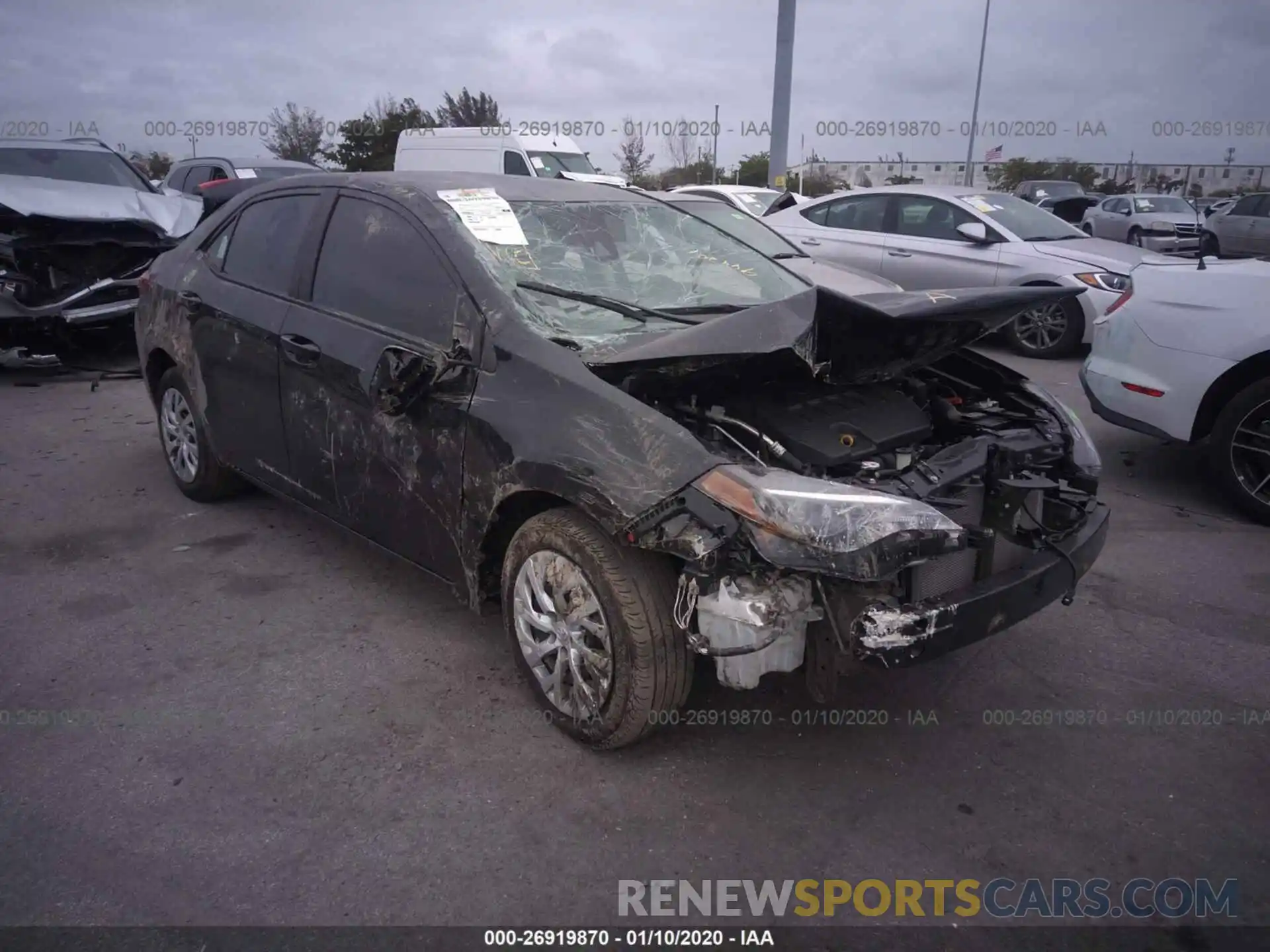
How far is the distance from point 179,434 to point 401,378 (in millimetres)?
2518

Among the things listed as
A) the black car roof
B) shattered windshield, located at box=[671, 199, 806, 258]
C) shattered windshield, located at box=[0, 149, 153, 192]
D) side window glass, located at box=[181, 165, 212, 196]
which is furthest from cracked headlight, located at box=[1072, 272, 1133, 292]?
side window glass, located at box=[181, 165, 212, 196]

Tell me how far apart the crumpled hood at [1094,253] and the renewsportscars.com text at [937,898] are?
7485mm

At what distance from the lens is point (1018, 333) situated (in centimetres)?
927

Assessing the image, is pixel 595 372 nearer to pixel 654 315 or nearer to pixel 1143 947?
pixel 654 315

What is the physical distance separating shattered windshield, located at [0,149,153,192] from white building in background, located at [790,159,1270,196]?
80.9 feet

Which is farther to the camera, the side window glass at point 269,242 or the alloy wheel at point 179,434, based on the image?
the alloy wheel at point 179,434

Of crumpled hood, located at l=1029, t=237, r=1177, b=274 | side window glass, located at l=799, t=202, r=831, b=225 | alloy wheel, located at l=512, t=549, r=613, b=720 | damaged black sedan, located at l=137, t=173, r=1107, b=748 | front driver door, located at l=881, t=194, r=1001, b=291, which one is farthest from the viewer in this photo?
side window glass, located at l=799, t=202, r=831, b=225

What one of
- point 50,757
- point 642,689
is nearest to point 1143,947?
point 642,689

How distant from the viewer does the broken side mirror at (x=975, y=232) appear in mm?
9062

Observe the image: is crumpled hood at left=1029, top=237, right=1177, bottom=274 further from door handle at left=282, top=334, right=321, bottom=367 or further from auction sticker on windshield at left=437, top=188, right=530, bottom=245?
door handle at left=282, top=334, right=321, bottom=367

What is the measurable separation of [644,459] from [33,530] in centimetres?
385

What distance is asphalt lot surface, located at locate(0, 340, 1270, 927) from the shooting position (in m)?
2.48

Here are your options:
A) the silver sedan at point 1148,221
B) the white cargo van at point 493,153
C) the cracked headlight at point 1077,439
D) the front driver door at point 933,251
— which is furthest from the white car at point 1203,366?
the silver sedan at point 1148,221

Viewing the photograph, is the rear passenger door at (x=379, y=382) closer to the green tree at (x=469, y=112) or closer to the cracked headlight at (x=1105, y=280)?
the cracked headlight at (x=1105, y=280)
